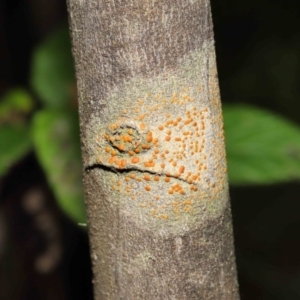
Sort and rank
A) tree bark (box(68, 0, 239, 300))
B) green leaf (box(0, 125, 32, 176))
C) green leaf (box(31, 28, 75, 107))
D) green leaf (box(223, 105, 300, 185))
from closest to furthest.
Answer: tree bark (box(68, 0, 239, 300)) < green leaf (box(223, 105, 300, 185)) < green leaf (box(0, 125, 32, 176)) < green leaf (box(31, 28, 75, 107))

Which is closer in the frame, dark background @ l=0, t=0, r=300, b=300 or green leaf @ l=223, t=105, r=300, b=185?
green leaf @ l=223, t=105, r=300, b=185

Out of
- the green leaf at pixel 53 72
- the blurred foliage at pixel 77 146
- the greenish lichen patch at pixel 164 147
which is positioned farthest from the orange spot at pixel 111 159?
the green leaf at pixel 53 72

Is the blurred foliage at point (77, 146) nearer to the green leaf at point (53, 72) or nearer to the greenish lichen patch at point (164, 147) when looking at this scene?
the green leaf at point (53, 72)

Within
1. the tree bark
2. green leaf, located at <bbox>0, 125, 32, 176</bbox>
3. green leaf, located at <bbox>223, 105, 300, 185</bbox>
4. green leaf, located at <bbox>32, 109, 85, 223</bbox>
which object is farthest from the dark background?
the tree bark

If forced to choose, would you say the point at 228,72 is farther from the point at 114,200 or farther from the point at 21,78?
the point at 114,200

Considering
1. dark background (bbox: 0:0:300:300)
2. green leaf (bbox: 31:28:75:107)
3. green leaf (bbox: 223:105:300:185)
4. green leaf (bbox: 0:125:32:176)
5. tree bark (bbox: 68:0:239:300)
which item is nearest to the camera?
tree bark (bbox: 68:0:239:300)

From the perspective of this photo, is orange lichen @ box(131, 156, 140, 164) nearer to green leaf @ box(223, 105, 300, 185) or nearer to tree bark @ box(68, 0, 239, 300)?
tree bark @ box(68, 0, 239, 300)
